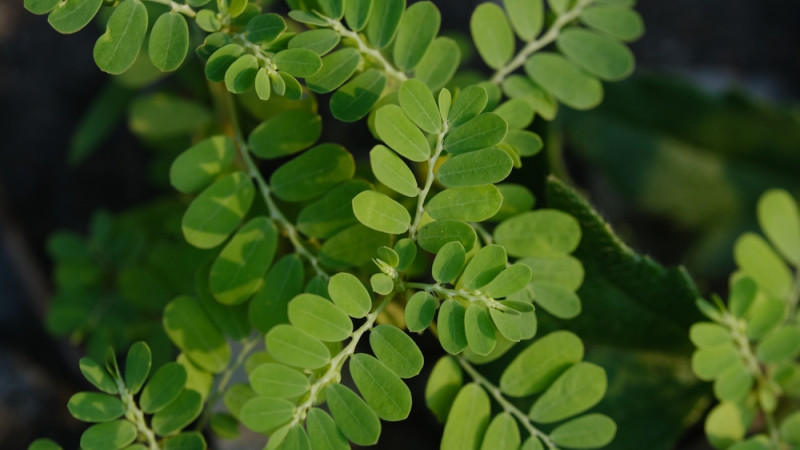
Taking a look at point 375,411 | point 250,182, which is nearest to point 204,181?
point 250,182

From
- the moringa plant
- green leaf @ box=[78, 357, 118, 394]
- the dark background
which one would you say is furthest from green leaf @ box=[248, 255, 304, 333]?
the dark background

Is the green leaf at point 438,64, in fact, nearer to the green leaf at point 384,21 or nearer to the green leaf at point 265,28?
the green leaf at point 384,21

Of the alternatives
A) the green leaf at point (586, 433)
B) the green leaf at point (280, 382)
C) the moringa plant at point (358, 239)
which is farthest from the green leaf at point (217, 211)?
the green leaf at point (586, 433)

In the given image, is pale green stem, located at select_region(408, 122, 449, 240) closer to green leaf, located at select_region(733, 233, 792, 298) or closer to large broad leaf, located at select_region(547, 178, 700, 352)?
large broad leaf, located at select_region(547, 178, 700, 352)

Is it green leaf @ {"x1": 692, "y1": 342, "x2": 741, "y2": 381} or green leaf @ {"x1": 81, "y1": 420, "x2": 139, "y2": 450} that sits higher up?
green leaf @ {"x1": 692, "y1": 342, "x2": 741, "y2": 381}

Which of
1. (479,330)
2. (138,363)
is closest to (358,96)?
(479,330)

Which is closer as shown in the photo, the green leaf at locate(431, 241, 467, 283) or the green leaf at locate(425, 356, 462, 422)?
the green leaf at locate(431, 241, 467, 283)
